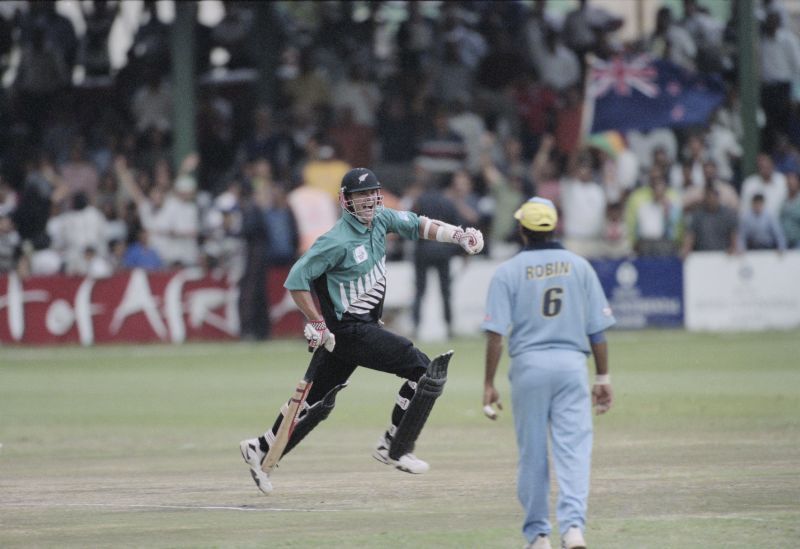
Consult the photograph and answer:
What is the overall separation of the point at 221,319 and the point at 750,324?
8.46 meters

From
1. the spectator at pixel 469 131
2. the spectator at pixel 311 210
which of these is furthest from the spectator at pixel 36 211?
the spectator at pixel 469 131

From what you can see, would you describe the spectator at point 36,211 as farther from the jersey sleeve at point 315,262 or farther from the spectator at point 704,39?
the jersey sleeve at point 315,262

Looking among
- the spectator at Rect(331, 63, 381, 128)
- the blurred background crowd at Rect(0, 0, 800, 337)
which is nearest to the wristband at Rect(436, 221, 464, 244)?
the blurred background crowd at Rect(0, 0, 800, 337)

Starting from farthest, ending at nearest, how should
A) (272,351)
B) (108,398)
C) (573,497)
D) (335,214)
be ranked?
(335,214) < (272,351) < (108,398) < (573,497)

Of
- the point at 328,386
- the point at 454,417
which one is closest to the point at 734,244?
the point at 454,417

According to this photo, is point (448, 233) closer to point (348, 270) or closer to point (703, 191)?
point (348, 270)

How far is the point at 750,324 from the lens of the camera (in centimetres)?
2681

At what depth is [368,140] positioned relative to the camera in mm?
27812

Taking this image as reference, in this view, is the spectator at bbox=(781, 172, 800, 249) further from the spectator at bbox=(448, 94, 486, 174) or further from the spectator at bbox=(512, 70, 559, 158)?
the spectator at bbox=(448, 94, 486, 174)

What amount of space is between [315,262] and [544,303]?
298cm

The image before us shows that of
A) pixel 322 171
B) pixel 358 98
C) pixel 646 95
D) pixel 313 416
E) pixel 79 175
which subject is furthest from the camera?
pixel 646 95

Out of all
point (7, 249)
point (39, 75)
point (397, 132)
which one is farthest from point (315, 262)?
point (39, 75)

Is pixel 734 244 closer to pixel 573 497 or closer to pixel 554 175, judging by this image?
pixel 554 175

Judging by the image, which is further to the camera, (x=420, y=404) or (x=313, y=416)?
(x=313, y=416)
